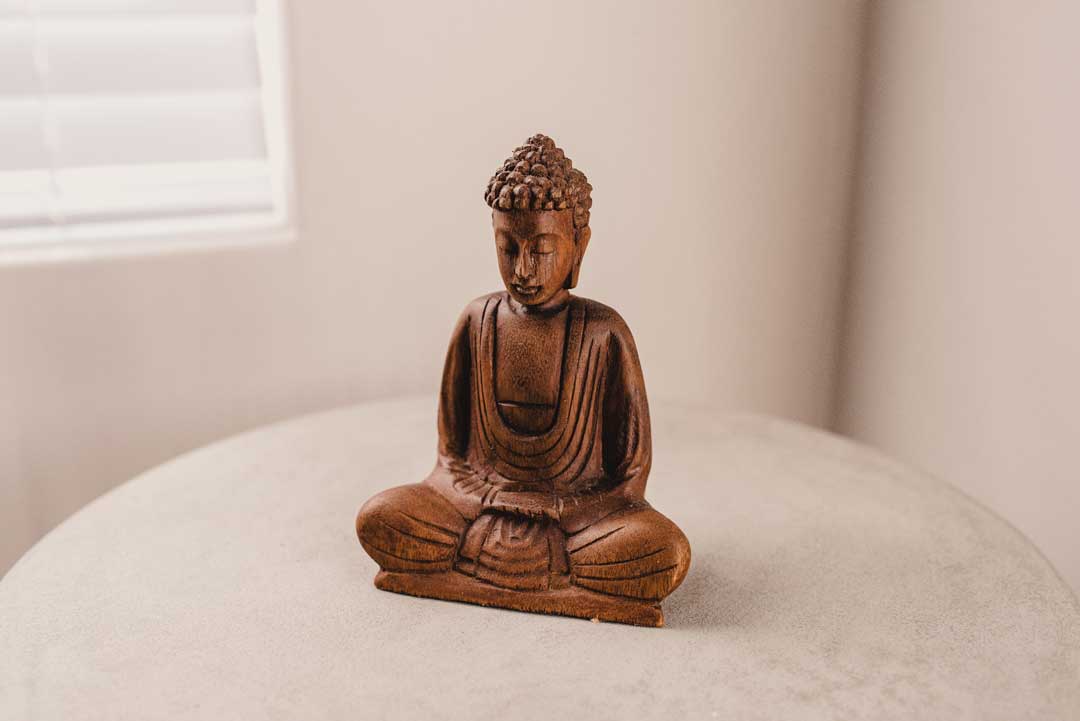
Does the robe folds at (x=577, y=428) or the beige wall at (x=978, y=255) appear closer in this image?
the robe folds at (x=577, y=428)

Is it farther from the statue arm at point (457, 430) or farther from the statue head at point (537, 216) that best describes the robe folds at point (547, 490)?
the statue head at point (537, 216)

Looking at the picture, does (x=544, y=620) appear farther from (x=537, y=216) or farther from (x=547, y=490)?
(x=537, y=216)

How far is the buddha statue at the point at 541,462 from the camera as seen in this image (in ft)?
6.01

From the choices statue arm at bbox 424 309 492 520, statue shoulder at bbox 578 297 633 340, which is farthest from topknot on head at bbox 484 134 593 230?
statue arm at bbox 424 309 492 520

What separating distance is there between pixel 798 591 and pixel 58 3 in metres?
2.04

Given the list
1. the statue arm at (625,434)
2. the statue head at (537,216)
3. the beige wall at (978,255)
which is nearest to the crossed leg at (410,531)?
the statue arm at (625,434)

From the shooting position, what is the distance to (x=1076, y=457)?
260 cm

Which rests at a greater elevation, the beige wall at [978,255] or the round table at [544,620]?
the beige wall at [978,255]

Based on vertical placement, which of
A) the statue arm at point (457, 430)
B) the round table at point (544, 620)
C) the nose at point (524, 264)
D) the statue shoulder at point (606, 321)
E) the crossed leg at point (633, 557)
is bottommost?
the round table at point (544, 620)

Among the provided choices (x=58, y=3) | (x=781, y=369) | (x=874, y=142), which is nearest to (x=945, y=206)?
(x=874, y=142)

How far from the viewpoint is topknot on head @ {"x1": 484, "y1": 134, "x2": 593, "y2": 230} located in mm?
1802

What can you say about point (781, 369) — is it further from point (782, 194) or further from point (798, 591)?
point (798, 591)

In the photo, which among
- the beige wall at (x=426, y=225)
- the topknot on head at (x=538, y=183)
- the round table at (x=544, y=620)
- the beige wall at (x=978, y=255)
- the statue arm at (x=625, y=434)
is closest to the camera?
the round table at (x=544, y=620)

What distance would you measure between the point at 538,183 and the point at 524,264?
130mm
